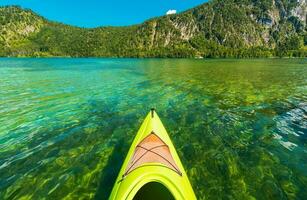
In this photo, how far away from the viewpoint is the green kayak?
21.1ft

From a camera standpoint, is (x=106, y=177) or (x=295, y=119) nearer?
(x=106, y=177)

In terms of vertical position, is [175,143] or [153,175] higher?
[153,175]

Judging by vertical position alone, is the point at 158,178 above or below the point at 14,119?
above

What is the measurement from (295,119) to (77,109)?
1626 cm

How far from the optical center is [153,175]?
22.1ft

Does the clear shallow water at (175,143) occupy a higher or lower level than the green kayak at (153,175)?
lower

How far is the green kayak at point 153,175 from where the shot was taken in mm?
6422

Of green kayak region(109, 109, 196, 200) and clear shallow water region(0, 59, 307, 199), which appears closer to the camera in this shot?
green kayak region(109, 109, 196, 200)

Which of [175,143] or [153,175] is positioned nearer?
[153,175]

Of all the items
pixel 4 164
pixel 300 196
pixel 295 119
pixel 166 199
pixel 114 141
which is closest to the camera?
pixel 166 199

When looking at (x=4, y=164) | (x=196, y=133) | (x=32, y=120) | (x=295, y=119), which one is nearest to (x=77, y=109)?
Answer: (x=32, y=120)

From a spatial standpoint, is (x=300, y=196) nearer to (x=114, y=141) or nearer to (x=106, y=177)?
(x=106, y=177)

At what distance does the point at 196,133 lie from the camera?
1380 centimetres

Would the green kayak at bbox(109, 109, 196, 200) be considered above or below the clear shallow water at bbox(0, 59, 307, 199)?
above
